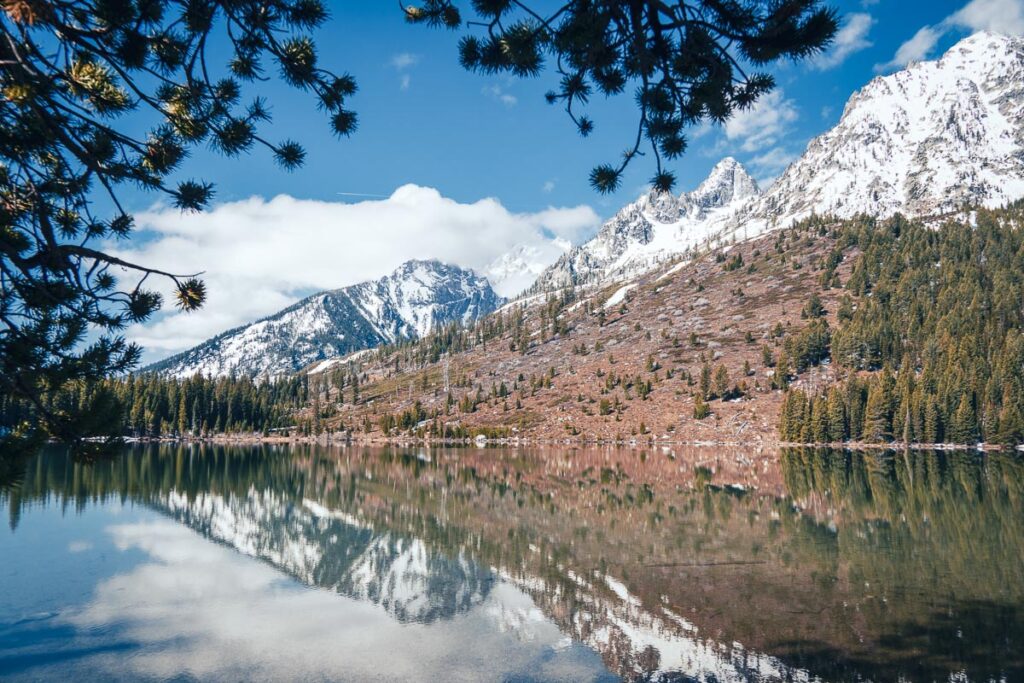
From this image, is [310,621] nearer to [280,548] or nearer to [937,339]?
[280,548]

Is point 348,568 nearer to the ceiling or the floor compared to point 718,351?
nearer to the floor

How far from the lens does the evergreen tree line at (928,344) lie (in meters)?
101

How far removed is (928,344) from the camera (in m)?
122

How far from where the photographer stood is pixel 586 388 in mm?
158750

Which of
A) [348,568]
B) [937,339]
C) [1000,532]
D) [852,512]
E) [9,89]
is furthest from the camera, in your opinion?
[937,339]

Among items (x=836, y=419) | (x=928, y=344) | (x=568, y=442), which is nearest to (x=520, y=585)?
(x=836, y=419)

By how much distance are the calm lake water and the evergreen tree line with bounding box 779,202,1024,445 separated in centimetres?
6280

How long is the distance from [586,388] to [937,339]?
3103 inches

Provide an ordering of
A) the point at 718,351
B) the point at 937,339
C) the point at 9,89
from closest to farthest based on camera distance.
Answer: the point at 9,89
the point at 937,339
the point at 718,351

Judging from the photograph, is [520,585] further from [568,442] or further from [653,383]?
[653,383]

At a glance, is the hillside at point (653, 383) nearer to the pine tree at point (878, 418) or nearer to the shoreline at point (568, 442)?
the shoreline at point (568, 442)


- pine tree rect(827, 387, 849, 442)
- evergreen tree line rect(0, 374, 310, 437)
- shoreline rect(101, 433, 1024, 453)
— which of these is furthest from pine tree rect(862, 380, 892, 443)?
evergreen tree line rect(0, 374, 310, 437)

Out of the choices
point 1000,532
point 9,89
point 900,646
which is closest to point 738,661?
point 900,646

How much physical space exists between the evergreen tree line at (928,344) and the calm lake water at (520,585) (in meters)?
62.8
